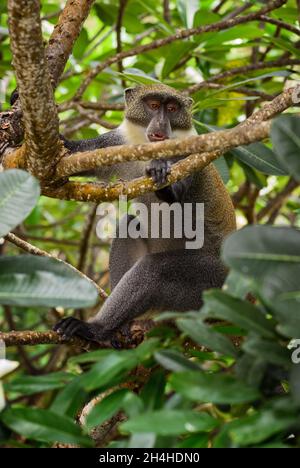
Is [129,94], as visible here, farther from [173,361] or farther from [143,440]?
[143,440]

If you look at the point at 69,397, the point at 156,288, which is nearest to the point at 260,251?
the point at 69,397

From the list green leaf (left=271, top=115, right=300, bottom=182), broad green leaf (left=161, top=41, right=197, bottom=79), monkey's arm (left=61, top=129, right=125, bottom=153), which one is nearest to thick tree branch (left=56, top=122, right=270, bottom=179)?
green leaf (left=271, top=115, right=300, bottom=182)

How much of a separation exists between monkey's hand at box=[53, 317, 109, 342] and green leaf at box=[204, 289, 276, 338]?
1568 millimetres

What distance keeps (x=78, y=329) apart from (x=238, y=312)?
1805 millimetres

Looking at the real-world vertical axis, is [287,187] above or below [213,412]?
above

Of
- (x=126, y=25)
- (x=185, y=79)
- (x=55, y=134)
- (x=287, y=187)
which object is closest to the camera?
(x=55, y=134)

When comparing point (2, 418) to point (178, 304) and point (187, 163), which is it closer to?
point (187, 163)

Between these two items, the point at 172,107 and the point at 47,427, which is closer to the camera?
the point at 47,427

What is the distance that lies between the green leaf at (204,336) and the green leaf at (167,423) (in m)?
0.19

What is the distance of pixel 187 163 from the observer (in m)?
2.93

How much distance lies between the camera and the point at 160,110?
4.32 meters

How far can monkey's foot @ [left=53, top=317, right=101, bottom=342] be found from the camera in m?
3.17

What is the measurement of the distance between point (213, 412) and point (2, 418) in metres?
0.60
